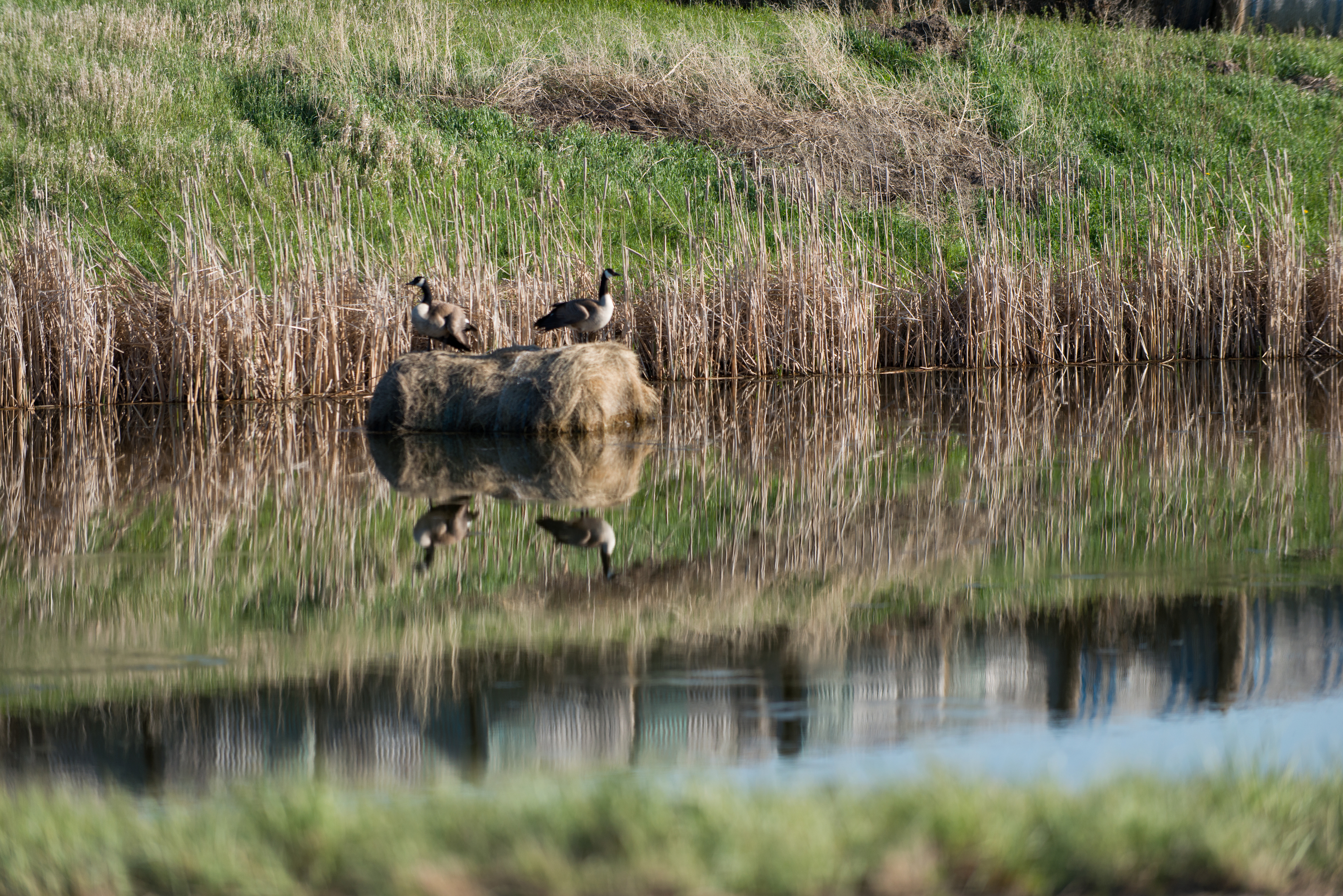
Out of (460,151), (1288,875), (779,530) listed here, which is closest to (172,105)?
(460,151)

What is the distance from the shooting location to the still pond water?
3834mm

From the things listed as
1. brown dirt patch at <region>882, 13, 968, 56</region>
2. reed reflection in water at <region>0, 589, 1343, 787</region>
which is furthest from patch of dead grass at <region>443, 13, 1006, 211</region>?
reed reflection in water at <region>0, 589, 1343, 787</region>

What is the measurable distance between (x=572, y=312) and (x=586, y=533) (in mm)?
5321

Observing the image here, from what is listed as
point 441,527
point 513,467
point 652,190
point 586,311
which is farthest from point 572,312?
point 652,190

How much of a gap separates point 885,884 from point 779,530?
4356 millimetres

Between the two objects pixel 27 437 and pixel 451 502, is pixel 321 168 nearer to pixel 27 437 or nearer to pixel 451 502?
pixel 27 437

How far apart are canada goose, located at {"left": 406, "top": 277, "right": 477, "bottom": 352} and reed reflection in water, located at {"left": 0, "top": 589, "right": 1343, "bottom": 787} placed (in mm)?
7559

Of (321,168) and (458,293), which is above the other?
(321,168)

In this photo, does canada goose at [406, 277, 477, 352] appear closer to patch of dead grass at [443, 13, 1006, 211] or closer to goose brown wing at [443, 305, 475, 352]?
goose brown wing at [443, 305, 475, 352]

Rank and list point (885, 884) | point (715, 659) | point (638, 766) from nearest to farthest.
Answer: point (885, 884) → point (638, 766) → point (715, 659)

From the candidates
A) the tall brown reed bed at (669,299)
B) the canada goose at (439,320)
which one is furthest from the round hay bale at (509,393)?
the tall brown reed bed at (669,299)

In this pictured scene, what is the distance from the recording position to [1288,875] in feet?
8.75

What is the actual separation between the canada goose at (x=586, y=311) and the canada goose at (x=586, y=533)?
4817 millimetres

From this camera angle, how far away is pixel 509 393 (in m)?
11.2
